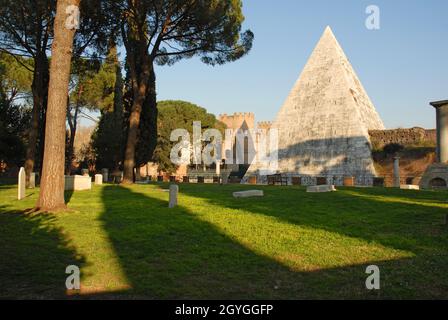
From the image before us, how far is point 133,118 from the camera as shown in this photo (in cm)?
2273

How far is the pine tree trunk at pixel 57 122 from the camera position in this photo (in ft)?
33.9

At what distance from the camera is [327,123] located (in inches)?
1362

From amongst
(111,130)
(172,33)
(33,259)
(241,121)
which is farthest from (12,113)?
(241,121)

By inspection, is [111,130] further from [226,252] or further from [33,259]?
[226,252]

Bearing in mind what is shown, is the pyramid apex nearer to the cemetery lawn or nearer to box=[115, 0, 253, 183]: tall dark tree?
box=[115, 0, 253, 183]: tall dark tree

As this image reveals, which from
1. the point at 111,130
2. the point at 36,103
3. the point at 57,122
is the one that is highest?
the point at 111,130

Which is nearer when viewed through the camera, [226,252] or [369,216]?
[226,252]

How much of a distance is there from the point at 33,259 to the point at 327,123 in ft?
103

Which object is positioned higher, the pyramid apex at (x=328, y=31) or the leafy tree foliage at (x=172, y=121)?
the pyramid apex at (x=328, y=31)

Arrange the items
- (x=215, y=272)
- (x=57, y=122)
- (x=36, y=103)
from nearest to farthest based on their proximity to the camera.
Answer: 1. (x=215, y=272)
2. (x=57, y=122)
3. (x=36, y=103)

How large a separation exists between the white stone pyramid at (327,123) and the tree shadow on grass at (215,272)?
1019 inches

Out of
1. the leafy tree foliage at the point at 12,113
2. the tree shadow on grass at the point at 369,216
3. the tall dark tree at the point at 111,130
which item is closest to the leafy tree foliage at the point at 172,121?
the tall dark tree at the point at 111,130

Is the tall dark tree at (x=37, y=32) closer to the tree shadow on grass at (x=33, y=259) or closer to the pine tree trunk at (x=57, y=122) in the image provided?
the pine tree trunk at (x=57, y=122)
